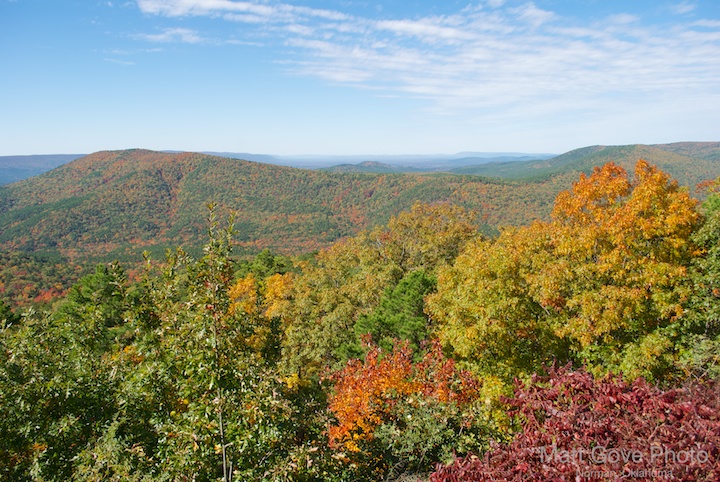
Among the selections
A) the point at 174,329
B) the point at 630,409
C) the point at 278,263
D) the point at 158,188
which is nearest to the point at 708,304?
the point at 630,409

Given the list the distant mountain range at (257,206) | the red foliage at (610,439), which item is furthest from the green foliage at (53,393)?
the distant mountain range at (257,206)

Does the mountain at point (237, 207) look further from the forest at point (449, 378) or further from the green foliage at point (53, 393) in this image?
the green foliage at point (53, 393)

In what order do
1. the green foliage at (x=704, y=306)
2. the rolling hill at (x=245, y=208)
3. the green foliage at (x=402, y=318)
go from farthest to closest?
the rolling hill at (x=245, y=208) → the green foliage at (x=402, y=318) → the green foliage at (x=704, y=306)

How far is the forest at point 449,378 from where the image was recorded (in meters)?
4.92

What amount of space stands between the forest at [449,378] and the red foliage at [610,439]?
0.02 m

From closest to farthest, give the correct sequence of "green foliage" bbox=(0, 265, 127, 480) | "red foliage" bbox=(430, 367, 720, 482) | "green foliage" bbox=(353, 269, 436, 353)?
"red foliage" bbox=(430, 367, 720, 482)
"green foliage" bbox=(0, 265, 127, 480)
"green foliage" bbox=(353, 269, 436, 353)

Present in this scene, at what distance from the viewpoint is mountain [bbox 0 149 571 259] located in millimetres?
131125

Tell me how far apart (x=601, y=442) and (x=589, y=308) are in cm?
776

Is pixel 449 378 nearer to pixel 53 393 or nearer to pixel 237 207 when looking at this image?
pixel 53 393

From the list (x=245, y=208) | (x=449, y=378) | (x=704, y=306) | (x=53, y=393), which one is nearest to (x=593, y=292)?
(x=704, y=306)

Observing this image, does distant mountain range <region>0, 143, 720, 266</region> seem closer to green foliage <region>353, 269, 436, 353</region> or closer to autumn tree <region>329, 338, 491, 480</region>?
green foliage <region>353, 269, 436, 353</region>

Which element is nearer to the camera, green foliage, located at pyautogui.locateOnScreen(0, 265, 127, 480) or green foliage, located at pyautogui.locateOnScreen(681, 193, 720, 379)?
green foliage, located at pyautogui.locateOnScreen(0, 265, 127, 480)

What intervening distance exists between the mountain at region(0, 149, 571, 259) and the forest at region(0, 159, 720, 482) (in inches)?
3521

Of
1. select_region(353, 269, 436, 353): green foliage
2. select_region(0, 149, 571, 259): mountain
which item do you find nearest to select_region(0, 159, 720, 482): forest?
select_region(353, 269, 436, 353): green foliage
